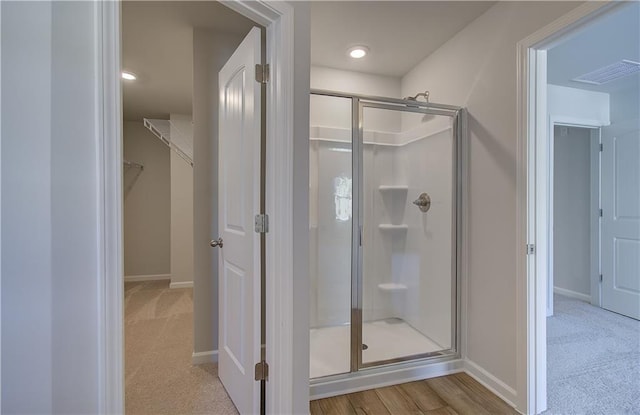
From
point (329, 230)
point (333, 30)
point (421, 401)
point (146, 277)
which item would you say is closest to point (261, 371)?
point (421, 401)

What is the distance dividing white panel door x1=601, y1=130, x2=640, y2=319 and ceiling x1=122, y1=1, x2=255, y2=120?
154 inches

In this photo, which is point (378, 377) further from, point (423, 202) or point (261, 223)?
point (423, 202)

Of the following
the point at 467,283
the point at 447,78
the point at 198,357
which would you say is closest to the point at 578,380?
the point at 467,283

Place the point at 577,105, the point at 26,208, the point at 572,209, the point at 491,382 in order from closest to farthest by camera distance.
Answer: the point at 26,208 → the point at 491,382 → the point at 577,105 → the point at 572,209

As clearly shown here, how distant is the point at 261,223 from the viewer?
1.43m

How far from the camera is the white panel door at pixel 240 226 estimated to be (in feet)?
4.77

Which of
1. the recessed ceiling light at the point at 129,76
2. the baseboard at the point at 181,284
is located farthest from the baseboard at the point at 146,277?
the recessed ceiling light at the point at 129,76

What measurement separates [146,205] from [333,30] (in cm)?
385

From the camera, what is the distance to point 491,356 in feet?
6.20

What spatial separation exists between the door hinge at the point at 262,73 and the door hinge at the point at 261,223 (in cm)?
65

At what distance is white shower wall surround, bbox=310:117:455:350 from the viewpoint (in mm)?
2496

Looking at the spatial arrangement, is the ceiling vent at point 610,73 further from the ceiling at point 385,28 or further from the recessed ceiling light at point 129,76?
the recessed ceiling light at point 129,76

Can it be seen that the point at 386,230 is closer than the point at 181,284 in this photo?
Yes

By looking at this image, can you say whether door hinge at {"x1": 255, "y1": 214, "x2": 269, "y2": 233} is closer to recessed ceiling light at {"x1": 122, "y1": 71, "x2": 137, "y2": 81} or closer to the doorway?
the doorway
